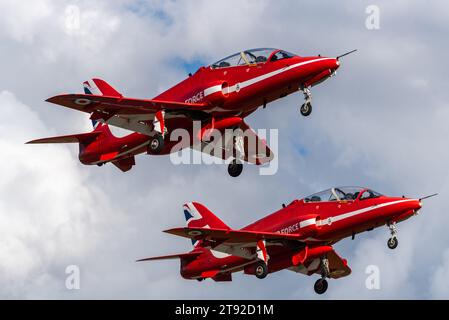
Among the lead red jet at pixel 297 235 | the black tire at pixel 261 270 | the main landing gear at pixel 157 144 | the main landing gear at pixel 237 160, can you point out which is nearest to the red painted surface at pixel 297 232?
the lead red jet at pixel 297 235

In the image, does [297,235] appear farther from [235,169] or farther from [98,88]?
[98,88]

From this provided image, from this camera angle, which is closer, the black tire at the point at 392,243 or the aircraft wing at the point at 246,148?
the aircraft wing at the point at 246,148

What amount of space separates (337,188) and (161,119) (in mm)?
10997

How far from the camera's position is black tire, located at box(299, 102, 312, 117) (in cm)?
6034

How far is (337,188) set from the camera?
226ft

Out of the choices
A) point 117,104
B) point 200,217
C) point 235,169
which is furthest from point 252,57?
Answer: point 200,217

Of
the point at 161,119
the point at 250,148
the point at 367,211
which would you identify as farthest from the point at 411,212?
the point at 161,119

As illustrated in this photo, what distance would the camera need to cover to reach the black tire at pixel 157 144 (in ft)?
205

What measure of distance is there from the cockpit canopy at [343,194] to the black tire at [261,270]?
4761mm

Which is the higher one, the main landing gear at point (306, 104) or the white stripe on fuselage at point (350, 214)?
the main landing gear at point (306, 104)

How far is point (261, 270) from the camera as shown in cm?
6588

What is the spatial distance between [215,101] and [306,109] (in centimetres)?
422

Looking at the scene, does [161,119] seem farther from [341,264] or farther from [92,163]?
[341,264]

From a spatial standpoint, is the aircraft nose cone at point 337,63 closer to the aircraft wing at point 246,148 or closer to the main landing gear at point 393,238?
the aircraft wing at point 246,148
